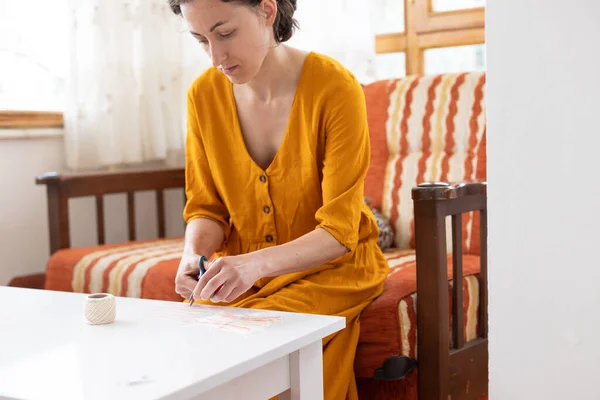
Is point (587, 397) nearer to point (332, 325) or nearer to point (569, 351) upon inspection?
point (569, 351)

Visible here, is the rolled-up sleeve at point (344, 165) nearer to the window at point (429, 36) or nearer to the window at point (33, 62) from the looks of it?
the window at point (429, 36)

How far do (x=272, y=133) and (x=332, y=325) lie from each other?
1.95 ft

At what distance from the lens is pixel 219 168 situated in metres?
1.68

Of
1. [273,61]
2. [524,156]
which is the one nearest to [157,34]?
[273,61]

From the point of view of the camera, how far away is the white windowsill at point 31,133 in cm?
265

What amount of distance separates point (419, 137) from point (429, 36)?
57 cm

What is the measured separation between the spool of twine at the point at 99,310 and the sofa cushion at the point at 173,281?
0.61 meters

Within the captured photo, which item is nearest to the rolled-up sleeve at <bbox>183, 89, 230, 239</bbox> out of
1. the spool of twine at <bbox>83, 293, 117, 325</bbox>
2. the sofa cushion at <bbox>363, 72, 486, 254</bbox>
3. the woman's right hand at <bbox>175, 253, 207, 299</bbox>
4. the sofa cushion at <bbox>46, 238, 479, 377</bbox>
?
the woman's right hand at <bbox>175, 253, 207, 299</bbox>

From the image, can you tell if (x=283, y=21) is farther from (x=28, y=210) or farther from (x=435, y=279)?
(x=28, y=210)

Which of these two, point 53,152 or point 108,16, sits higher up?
point 108,16

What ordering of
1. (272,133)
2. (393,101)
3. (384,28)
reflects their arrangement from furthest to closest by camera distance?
(384,28) → (393,101) → (272,133)

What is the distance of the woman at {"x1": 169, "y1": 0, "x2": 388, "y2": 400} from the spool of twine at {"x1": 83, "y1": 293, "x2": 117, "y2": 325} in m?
0.21

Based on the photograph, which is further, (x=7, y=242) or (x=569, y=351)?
(x=7, y=242)

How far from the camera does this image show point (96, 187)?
8.36ft
